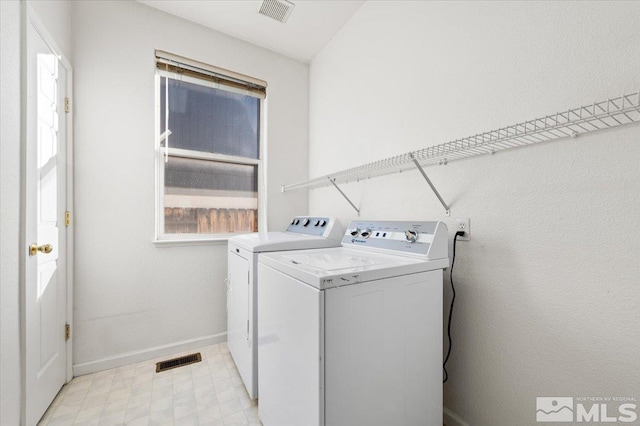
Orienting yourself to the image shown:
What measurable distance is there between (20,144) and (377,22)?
90.6 inches

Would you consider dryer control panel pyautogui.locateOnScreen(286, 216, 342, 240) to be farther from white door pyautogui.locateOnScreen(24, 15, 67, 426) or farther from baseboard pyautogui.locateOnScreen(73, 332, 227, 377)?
white door pyautogui.locateOnScreen(24, 15, 67, 426)

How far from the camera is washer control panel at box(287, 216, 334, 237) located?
1994 mm

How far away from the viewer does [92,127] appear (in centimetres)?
194

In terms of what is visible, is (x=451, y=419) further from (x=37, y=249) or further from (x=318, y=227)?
(x=37, y=249)

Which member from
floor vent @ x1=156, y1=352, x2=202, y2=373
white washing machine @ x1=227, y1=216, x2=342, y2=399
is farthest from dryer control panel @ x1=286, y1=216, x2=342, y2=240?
floor vent @ x1=156, y1=352, x2=202, y2=373

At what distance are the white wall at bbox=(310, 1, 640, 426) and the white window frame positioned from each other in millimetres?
1425

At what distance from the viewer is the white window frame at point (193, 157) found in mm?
2201

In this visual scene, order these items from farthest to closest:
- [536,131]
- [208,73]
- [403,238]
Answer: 1. [208,73]
2. [403,238]
3. [536,131]

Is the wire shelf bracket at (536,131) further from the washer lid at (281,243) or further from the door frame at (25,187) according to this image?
the door frame at (25,187)

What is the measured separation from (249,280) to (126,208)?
4.13ft

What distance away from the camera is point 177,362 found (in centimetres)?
208

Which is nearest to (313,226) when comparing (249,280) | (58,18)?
(249,280)

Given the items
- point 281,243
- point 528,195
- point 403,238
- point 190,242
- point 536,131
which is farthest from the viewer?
point 190,242

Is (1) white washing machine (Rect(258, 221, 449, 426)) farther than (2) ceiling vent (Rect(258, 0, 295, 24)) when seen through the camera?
No
